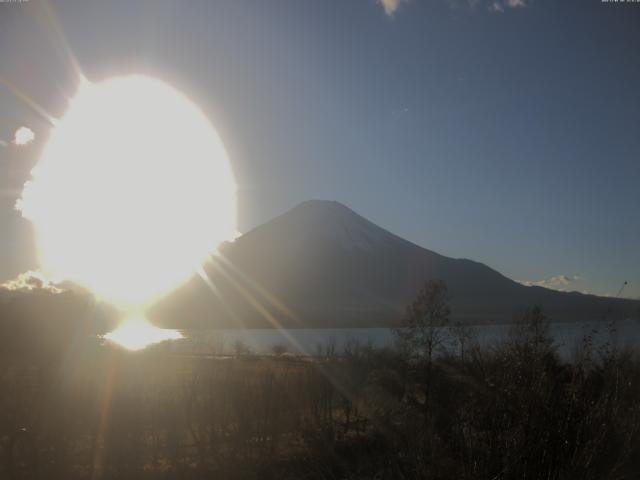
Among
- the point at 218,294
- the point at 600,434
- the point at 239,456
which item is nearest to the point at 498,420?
the point at 600,434

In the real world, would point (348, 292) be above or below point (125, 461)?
above

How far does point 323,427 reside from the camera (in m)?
12.9

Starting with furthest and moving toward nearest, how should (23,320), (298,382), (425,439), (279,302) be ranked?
(279,302)
(23,320)
(298,382)
(425,439)

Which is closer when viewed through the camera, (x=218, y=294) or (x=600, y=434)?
(x=600, y=434)

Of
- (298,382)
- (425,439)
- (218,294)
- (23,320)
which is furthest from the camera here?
(218,294)

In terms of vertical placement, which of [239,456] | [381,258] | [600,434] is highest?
[381,258]

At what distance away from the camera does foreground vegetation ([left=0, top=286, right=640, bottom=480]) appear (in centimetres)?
325

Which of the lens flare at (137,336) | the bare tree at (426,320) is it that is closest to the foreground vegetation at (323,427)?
the bare tree at (426,320)

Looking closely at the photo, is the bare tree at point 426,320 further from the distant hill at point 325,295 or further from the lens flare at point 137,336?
the distant hill at point 325,295

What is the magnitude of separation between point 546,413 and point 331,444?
9.63 metres

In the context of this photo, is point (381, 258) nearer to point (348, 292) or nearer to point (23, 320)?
point (348, 292)

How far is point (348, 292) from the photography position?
178125mm

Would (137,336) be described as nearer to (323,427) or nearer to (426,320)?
(426,320)

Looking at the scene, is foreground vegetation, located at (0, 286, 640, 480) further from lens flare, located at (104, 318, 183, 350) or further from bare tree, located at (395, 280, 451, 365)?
lens flare, located at (104, 318, 183, 350)
